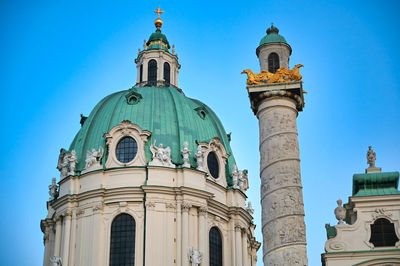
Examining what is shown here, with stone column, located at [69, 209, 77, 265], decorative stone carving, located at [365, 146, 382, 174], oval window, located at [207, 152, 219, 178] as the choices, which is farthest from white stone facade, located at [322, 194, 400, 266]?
stone column, located at [69, 209, 77, 265]

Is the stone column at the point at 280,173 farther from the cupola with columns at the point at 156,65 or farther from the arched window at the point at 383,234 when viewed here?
the cupola with columns at the point at 156,65

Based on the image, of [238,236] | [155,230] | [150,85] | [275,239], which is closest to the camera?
[275,239]

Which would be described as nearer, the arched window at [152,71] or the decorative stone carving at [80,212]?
the decorative stone carving at [80,212]

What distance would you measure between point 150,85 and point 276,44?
30.8 meters

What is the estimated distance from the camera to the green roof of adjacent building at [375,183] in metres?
35.7

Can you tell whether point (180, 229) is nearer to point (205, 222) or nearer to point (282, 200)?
point (205, 222)

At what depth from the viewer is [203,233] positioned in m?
52.1

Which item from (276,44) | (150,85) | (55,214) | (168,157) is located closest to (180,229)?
(168,157)

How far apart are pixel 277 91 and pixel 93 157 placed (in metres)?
26.3

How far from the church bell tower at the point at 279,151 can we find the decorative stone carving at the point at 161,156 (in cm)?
2277

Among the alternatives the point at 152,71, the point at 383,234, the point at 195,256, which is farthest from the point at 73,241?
the point at 383,234

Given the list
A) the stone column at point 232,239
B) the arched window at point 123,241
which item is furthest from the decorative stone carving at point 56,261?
the stone column at point 232,239

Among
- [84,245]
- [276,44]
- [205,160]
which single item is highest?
[205,160]

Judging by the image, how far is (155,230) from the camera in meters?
50.8
